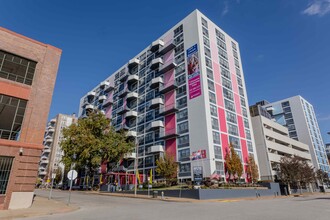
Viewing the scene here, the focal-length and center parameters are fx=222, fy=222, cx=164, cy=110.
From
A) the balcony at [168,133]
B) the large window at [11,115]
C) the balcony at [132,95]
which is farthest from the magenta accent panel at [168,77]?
the large window at [11,115]

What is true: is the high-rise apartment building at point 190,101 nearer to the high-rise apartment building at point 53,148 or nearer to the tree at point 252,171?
the tree at point 252,171

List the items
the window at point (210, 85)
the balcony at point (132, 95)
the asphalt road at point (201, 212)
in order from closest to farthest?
the asphalt road at point (201, 212)
the window at point (210, 85)
the balcony at point (132, 95)

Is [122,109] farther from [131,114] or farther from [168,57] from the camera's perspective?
[168,57]

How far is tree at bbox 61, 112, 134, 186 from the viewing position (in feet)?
148

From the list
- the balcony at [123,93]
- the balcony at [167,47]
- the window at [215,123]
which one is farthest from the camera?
the balcony at [123,93]

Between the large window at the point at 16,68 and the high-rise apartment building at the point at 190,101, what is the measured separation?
28666mm

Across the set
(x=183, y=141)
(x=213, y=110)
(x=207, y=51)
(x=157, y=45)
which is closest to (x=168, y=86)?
(x=207, y=51)

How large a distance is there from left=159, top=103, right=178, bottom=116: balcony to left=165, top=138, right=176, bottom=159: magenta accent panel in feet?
21.0

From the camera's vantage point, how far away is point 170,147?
48.2 m

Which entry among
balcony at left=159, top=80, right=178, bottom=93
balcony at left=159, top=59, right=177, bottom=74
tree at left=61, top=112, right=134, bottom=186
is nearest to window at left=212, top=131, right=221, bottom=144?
balcony at left=159, top=80, right=178, bottom=93

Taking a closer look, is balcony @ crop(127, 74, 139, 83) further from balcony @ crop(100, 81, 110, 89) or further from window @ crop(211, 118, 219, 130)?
window @ crop(211, 118, 219, 130)

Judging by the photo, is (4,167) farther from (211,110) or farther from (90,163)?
(211,110)

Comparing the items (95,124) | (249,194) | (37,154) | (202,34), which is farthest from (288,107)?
(37,154)

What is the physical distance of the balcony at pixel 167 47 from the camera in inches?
2200
